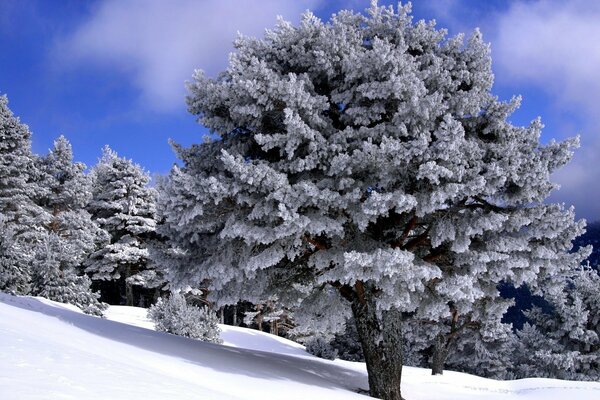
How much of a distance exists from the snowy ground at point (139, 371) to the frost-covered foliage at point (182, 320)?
1135 cm

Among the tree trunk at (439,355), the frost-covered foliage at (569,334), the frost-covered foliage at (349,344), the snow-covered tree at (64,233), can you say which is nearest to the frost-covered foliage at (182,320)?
the snow-covered tree at (64,233)

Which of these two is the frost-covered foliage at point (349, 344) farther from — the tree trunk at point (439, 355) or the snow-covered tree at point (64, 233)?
the snow-covered tree at point (64, 233)

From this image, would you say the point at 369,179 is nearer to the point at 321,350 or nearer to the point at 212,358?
the point at 212,358

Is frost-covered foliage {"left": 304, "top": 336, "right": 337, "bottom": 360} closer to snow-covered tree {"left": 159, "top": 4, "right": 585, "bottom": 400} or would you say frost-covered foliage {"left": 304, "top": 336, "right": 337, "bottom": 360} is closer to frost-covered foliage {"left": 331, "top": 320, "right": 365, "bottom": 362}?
frost-covered foliage {"left": 331, "top": 320, "right": 365, "bottom": 362}

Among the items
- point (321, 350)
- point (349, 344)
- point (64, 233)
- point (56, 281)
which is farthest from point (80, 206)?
point (321, 350)

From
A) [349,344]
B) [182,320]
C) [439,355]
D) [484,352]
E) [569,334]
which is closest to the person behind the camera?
[439,355]

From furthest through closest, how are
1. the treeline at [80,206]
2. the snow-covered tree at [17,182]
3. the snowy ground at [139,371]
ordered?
the treeline at [80,206] < the snow-covered tree at [17,182] < the snowy ground at [139,371]

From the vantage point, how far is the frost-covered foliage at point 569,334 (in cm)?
2614

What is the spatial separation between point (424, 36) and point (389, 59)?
7.18 ft

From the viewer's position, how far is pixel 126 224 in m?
35.8

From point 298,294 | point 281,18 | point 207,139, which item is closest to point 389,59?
point 281,18

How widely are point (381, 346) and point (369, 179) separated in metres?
3.71

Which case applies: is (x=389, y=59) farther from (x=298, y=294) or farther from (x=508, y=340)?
(x=508, y=340)

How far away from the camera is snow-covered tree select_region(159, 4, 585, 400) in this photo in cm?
833
